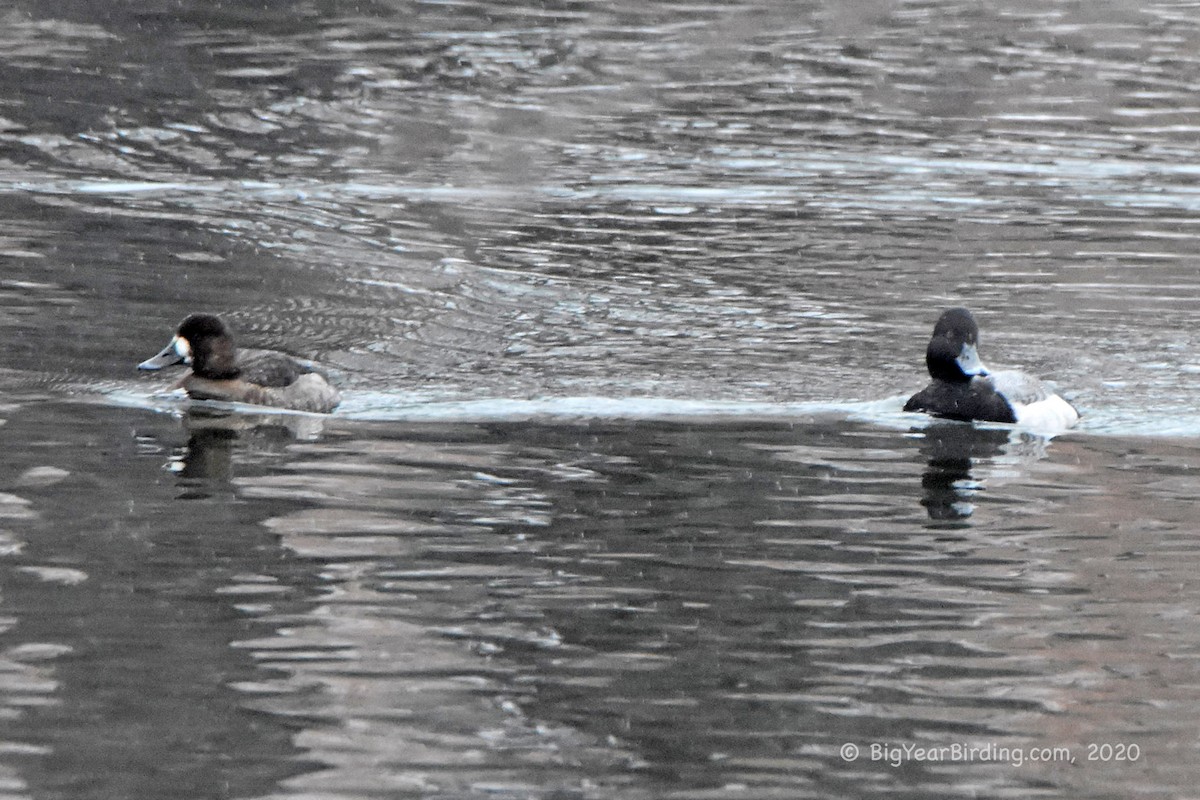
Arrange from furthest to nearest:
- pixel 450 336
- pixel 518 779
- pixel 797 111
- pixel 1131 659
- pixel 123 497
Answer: pixel 797 111
pixel 450 336
pixel 123 497
pixel 1131 659
pixel 518 779

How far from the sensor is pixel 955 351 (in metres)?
14.9

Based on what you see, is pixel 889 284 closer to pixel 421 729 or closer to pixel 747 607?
pixel 747 607

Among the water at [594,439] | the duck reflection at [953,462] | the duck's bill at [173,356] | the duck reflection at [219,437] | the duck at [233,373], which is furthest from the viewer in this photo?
the duck's bill at [173,356]

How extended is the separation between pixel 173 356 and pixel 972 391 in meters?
Result: 5.54

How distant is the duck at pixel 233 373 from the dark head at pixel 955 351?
165 inches

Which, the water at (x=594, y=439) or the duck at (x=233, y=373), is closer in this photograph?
the water at (x=594, y=439)

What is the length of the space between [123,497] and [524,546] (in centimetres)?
244

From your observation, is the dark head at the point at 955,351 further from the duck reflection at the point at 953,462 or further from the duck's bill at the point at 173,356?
the duck's bill at the point at 173,356

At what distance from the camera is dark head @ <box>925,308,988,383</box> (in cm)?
1489

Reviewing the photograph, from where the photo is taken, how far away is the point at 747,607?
32.9ft

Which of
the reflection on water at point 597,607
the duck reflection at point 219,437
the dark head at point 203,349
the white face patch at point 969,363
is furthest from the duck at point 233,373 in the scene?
the white face patch at point 969,363

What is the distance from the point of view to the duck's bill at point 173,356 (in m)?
14.7

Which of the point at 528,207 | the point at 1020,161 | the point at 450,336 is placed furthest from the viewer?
the point at 1020,161

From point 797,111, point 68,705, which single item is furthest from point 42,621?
point 797,111
